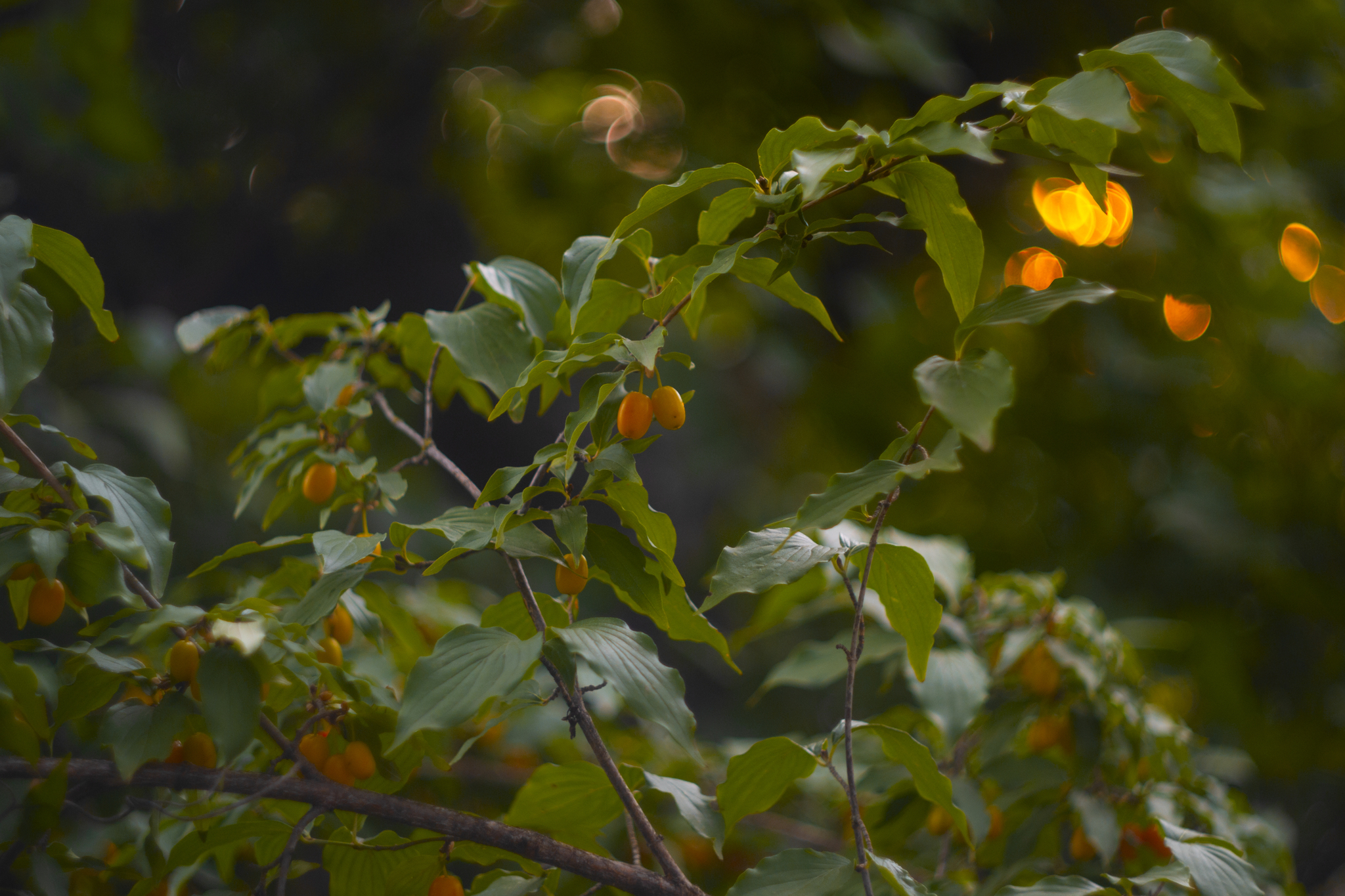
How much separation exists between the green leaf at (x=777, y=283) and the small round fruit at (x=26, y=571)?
0.41m

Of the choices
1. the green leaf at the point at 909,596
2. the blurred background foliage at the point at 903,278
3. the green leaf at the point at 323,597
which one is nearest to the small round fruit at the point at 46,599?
the green leaf at the point at 323,597

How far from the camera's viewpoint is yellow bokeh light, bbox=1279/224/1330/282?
61.9 inches

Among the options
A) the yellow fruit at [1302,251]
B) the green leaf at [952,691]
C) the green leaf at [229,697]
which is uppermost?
the green leaf at [229,697]

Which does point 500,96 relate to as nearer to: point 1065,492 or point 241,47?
point 241,47

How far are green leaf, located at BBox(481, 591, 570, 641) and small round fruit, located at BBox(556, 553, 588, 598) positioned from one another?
2 centimetres

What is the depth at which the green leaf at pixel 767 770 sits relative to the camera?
49cm

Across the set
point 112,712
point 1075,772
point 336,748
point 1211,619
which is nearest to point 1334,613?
point 1211,619

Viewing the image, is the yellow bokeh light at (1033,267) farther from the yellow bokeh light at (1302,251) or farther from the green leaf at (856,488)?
the green leaf at (856,488)

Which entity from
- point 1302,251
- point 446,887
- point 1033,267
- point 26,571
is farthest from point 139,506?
point 1302,251

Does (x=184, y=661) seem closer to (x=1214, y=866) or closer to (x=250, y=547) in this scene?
(x=250, y=547)

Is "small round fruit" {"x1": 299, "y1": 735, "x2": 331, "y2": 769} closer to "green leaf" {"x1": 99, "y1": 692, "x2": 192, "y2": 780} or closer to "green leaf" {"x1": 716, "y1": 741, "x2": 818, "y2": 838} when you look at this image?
"green leaf" {"x1": 99, "y1": 692, "x2": 192, "y2": 780}

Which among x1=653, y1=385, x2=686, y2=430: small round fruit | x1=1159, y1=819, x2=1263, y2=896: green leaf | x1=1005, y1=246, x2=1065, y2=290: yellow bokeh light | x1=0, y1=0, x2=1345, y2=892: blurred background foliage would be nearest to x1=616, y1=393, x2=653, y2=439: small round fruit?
x1=653, y1=385, x2=686, y2=430: small round fruit

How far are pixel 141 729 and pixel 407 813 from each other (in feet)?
0.48

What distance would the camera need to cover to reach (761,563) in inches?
17.3
